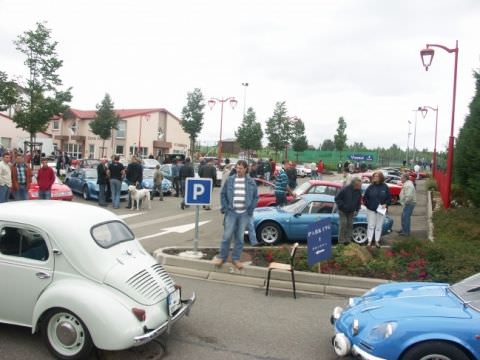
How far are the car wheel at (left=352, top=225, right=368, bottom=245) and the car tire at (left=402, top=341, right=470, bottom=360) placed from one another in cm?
737

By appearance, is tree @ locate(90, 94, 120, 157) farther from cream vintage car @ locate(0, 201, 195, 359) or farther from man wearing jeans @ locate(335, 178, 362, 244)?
cream vintage car @ locate(0, 201, 195, 359)

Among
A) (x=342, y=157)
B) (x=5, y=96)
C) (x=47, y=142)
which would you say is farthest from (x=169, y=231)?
(x=342, y=157)

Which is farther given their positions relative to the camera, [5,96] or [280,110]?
[280,110]

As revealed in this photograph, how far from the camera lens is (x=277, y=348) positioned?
17.4ft

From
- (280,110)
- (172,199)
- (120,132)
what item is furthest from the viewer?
(120,132)

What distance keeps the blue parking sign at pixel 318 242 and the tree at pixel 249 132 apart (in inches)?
1718

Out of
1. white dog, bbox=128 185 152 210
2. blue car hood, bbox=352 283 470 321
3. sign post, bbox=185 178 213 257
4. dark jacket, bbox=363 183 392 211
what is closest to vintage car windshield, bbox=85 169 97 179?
white dog, bbox=128 185 152 210

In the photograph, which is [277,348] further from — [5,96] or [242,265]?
[5,96]

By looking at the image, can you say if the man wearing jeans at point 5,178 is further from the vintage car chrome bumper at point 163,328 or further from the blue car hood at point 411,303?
the blue car hood at point 411,303

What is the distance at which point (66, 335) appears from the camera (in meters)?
4.73

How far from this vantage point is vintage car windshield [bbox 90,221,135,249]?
5.28 metres

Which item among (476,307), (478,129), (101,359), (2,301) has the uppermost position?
(478,129)

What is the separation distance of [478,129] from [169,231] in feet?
27.9

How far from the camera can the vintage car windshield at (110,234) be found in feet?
17.3
